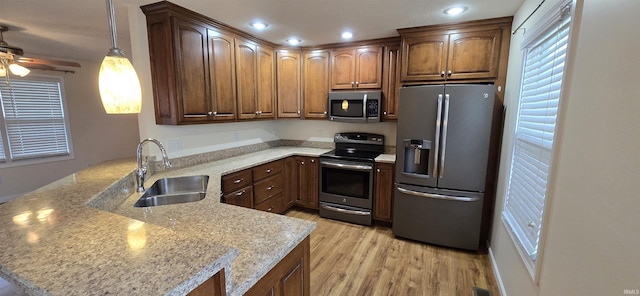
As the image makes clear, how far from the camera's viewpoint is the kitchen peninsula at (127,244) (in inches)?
24.5

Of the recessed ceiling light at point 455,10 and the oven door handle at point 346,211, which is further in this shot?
the oven door handle at point 346,211

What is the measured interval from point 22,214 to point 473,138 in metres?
3.05

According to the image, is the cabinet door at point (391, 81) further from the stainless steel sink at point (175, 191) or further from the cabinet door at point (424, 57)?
the stainless steel sink at point (175, 191)

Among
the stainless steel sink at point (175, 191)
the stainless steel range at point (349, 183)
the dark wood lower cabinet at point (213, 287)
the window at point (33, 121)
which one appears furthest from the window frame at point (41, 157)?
the dark wood lower cabinet at point (213, 287)

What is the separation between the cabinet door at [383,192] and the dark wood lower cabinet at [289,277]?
1.93 metres

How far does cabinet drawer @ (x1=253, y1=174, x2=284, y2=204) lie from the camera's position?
2926 mm

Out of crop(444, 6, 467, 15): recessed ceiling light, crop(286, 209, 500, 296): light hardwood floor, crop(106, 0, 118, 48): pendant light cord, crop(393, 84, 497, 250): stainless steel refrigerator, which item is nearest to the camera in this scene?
crop(106, 0, 118, 48): pendant light cord

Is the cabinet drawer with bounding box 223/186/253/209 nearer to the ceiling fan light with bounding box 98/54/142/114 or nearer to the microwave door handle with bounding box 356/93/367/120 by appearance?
the ceiling fan light with bounding box 98/54/142/114

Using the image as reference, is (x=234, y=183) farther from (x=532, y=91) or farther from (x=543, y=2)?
(x=543, y=2)

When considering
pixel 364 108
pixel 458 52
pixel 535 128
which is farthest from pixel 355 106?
pixel 535 128

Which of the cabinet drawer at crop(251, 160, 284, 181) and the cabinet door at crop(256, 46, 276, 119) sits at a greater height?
the cabinet door at crop(256, 46, 276, 119)

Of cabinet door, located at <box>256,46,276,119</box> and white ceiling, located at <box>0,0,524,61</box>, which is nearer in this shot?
white ceiling, located at <box>0,0,524,61</box>

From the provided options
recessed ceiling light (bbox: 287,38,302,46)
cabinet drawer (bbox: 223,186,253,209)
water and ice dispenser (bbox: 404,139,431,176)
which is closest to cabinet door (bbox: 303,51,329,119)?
recessed ceiling light (bbox: 287,38,302,46)

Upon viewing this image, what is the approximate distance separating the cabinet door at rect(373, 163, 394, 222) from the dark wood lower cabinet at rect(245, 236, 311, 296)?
193 centimetres
